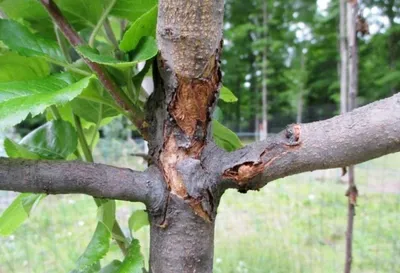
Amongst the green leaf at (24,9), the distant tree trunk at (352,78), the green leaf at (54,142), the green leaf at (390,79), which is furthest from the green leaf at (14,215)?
the green leaf at (390,79)

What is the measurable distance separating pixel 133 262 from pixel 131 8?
0.20 m

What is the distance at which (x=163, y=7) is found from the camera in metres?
0.30

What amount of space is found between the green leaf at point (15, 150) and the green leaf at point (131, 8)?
13cm

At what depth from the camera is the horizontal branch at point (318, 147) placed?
9.5 inches

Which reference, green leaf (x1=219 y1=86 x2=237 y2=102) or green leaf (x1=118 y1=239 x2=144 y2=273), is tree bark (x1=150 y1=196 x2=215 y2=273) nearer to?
green leaf (x1=118 y1=239 x2=144 y2=273)

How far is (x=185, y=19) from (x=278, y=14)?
9936 millimetres

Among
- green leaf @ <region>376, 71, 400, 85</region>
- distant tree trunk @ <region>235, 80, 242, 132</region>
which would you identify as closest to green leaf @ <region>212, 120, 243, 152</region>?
green leaf @ <region>376, 71, 400, 85</region>

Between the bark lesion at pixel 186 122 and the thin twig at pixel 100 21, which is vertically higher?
the thin twig at pixel 100 21

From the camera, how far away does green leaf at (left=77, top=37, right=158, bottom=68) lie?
28 cm

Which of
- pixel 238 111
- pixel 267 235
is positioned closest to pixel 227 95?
pixel 267 235

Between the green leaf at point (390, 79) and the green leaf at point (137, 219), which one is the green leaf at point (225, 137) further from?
the green leaf at point (390, 79)

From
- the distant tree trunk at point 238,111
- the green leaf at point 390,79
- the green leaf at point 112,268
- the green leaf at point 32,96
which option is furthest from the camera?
the distant tree trunk at point 238,111

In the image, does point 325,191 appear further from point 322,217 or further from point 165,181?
point 165,181

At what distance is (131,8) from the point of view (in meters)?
0.36
